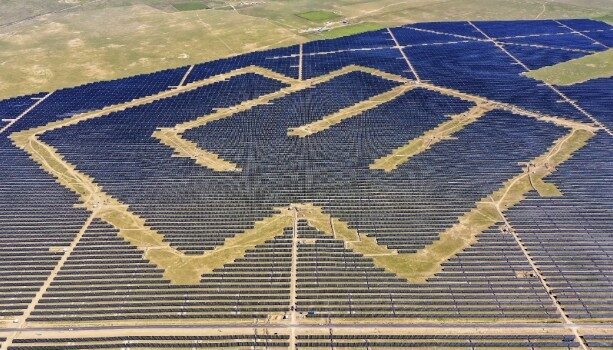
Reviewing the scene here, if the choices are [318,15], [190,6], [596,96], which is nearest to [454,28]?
[318,15]

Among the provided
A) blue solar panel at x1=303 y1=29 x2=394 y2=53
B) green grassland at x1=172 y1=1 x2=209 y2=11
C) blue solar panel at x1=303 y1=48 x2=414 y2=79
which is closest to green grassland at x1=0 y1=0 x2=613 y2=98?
green grassland at x1=172 y1=1 x2=209 y2=11

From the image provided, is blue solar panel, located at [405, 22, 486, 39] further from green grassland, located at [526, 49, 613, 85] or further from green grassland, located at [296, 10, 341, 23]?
green grassland, located at [296, 10, 341, 23]

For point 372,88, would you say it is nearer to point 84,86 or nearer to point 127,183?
point 127,183

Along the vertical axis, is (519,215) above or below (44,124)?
above

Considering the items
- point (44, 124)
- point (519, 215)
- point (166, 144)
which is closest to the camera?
point (519, 215)

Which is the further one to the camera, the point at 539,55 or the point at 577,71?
the point at 539,55

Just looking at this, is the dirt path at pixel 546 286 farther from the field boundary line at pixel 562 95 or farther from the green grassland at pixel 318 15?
the green grassland at pixel 318 15

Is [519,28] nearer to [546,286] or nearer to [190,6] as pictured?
[546,286]

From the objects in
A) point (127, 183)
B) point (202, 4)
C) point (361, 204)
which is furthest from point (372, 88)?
point (202, 4)
